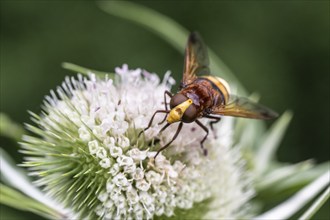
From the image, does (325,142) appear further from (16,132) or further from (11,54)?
(16,132)

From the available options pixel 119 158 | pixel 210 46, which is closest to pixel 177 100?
pixel 119 158

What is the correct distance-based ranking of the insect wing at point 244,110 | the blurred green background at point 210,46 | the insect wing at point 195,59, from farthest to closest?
the blurred green background at point 210,46 → the insect wing at point 195,59 → the insect wing at point 244,110

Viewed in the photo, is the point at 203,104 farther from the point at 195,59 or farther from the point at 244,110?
the point at 195,59

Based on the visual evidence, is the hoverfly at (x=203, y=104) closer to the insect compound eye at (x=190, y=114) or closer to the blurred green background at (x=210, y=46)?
the insect compound eye at (x=190, y=114)

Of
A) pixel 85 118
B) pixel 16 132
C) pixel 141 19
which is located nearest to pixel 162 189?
pixel 85 118

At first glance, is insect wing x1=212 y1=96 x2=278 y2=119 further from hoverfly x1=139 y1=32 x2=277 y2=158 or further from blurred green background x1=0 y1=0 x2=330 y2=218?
blurred green background x1=0 y1=0 x2=330 y2=218

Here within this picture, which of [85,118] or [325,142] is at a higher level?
[325,142]

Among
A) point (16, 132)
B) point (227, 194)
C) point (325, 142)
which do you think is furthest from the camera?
point (325, 142)

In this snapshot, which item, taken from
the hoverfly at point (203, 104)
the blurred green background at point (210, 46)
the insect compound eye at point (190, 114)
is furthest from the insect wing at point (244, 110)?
the blurred green background at point (210, 46)
